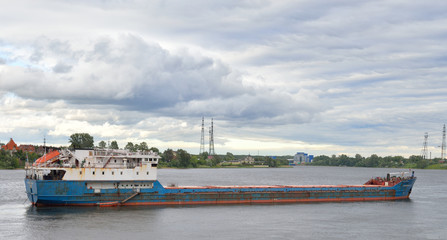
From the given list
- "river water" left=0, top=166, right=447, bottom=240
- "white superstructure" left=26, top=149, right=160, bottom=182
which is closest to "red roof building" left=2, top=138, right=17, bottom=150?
"river water" left=0, top=166, right=447, bottom=240

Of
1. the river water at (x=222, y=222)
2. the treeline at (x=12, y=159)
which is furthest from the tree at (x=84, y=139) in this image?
the river water at (x=222, y=222)

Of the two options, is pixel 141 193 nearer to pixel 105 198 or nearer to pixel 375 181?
pixel 105 198

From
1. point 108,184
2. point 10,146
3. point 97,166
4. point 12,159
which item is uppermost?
point 10,146

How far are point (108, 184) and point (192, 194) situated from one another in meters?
11.3

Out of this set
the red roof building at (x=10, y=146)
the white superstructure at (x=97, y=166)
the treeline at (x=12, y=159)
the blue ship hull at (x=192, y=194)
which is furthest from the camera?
the red roof building at (x=10, y=146)

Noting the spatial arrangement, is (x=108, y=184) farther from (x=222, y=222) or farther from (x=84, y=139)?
(x=84, y=139)

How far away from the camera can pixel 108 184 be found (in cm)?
5725

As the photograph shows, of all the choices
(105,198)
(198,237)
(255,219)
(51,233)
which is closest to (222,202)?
(255,219)

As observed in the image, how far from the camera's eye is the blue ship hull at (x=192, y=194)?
55.1m

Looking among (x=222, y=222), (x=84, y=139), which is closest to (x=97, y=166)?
(x=222, y=222)

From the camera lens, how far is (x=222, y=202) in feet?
208

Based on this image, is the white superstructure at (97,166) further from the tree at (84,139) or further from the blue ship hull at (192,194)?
the tree at (84,139)

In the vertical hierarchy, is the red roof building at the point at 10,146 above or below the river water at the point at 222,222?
above

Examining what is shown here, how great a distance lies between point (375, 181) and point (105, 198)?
144ft
